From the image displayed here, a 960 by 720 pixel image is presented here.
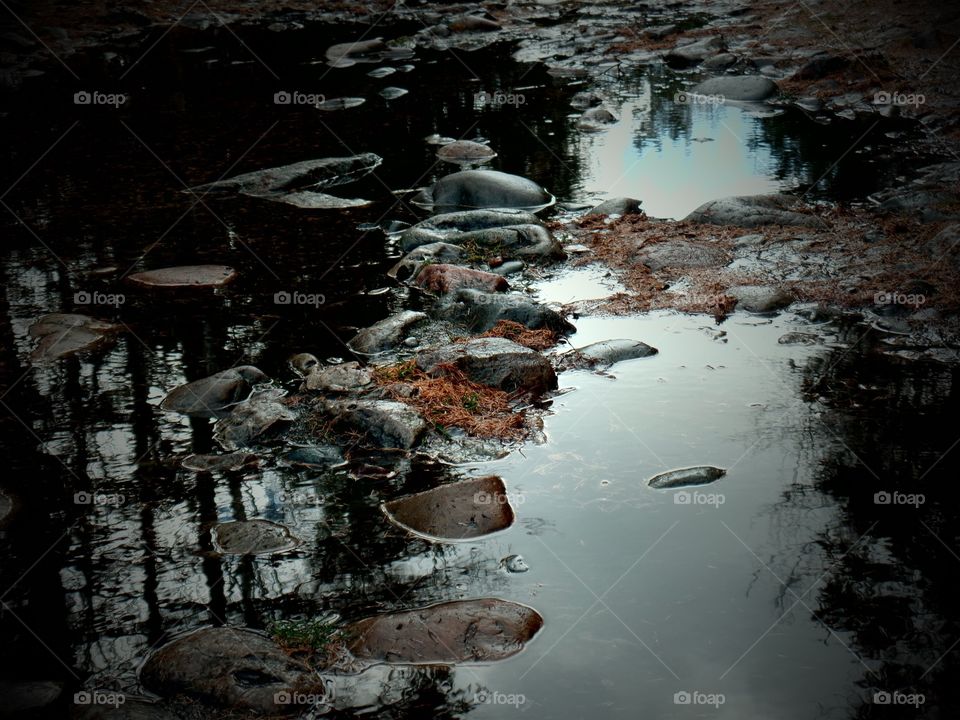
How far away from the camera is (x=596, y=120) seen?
1258 centimetres

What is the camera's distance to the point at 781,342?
20.7 feet

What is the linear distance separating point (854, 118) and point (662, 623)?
401 inches

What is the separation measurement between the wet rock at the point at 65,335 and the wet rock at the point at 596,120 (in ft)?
24.0

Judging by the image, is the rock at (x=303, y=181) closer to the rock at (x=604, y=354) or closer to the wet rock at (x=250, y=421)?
the rock at (x=604, y=354)

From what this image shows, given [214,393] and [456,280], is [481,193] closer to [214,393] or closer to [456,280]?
[456,280]

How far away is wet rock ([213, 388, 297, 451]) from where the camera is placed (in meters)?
5.29

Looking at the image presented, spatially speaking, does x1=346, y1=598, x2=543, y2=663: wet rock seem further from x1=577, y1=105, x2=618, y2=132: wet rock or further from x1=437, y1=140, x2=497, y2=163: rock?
x1=577, y1=105, x2=618, y2=132: wet rock

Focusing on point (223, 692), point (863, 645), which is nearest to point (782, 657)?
point (863, 645)

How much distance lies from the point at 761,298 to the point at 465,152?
5153mm

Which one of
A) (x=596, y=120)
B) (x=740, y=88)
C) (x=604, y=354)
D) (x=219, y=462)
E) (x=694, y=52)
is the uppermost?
(x=694, y=52)

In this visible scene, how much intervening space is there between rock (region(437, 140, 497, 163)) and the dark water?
81.0 inches

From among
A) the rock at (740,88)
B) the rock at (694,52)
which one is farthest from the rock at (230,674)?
the rock at (694,52)

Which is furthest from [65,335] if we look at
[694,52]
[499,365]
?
[694,52]

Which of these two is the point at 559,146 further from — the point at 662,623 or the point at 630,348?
the point at 662,623
